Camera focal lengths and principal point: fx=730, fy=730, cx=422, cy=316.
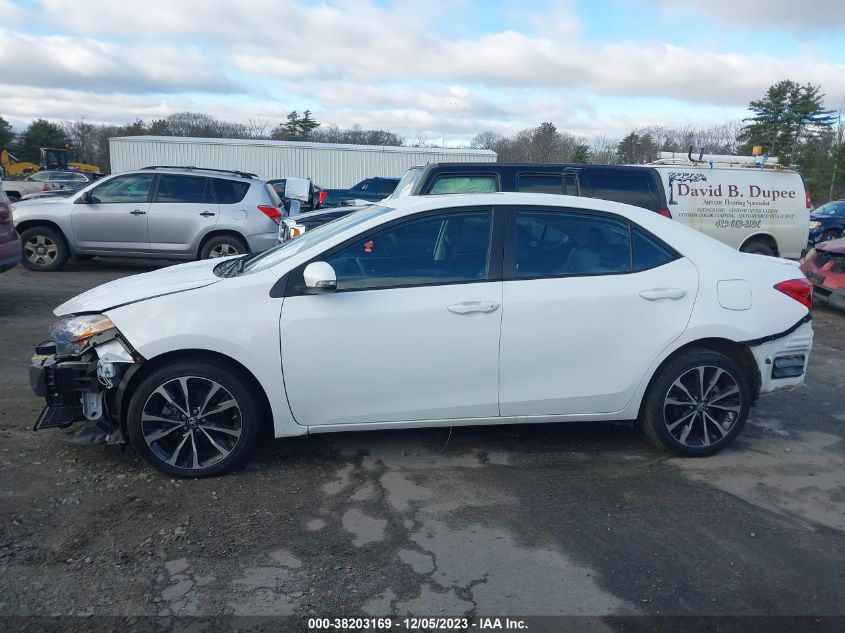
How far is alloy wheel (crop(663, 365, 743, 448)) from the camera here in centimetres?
480

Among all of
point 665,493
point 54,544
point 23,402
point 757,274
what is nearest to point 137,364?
point 54,544

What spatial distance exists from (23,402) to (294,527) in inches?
118

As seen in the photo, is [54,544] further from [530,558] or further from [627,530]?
[627,530]

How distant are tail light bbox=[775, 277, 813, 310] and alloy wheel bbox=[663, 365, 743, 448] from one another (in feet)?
2.37

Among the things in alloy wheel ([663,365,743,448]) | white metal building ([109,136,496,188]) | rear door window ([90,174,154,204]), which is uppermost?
white metal building ([109,136,496,188])

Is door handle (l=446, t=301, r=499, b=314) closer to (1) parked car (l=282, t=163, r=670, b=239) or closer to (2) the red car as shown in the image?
(1) parked car (l=282, t=163, r=670, b=239)

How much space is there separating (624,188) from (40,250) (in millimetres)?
9226

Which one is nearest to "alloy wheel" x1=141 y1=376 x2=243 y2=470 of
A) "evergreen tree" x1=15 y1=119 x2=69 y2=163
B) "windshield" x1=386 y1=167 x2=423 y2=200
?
"windshield" x1=386 y1=167 x2=423 y2=200

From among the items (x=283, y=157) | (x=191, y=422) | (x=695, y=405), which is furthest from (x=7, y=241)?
(x=283, y=157)

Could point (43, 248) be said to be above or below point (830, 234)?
below

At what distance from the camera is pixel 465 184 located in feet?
29.3

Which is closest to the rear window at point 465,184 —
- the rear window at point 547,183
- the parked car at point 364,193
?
the rear window at point 547,183

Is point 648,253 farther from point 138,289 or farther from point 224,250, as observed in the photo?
point 224,250

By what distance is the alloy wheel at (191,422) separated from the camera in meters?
4.29
